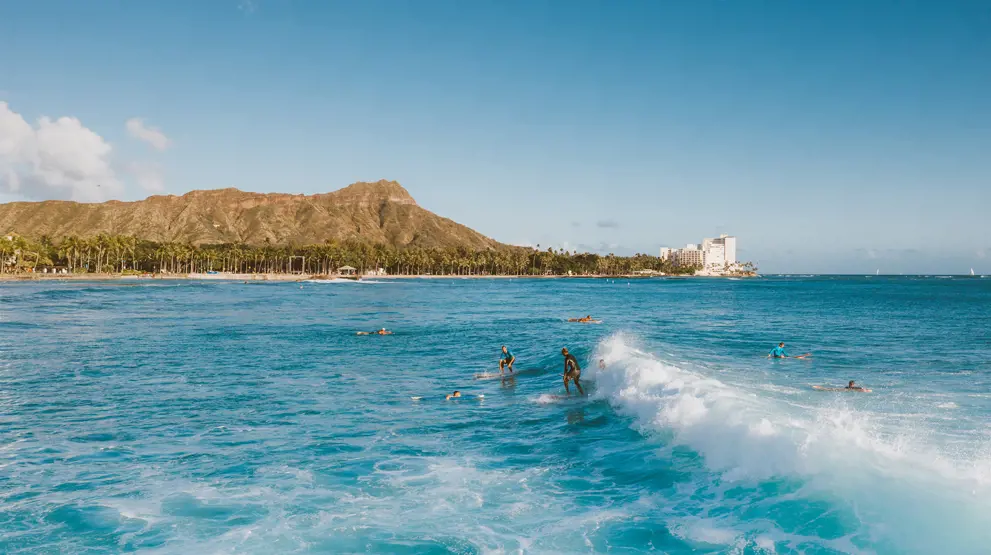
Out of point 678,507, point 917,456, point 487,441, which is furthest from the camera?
point 487,441

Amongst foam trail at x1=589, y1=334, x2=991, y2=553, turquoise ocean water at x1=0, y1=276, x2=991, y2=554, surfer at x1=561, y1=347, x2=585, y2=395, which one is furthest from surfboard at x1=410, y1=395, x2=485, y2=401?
foam trail at x1=589, y1=334, x2=991, y2=553

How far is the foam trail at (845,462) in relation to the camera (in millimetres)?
8961

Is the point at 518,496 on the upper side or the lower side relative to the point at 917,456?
lower

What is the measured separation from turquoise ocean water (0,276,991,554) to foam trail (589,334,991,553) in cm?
5

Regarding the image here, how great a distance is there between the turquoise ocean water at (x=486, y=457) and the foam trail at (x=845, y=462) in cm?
5

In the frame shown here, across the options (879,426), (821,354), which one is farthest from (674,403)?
(821,354)

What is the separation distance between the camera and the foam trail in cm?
896

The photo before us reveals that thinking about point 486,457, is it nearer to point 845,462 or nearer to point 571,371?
point 845,462

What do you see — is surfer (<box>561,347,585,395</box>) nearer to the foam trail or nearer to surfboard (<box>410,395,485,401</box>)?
surfboard (<box>410,395,485,401</box>)

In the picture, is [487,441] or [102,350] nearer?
[487,441]

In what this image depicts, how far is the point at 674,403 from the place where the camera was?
1633cm

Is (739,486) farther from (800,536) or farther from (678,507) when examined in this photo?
(800,536)

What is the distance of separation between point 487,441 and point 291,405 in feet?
23.0

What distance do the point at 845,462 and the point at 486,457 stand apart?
6928mm
